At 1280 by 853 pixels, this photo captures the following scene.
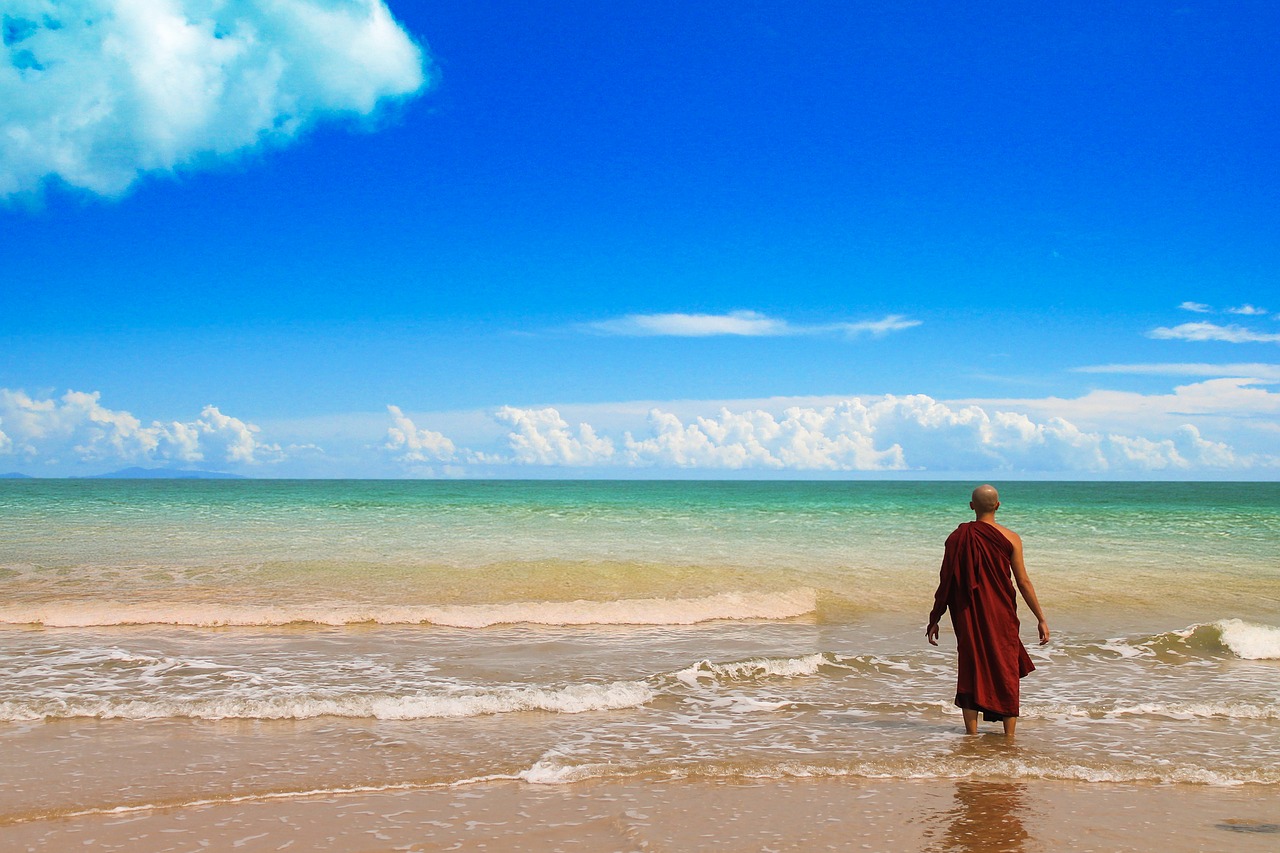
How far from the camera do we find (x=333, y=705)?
22.1ft

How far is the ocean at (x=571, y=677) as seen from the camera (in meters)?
5.40

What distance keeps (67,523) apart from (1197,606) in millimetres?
33530

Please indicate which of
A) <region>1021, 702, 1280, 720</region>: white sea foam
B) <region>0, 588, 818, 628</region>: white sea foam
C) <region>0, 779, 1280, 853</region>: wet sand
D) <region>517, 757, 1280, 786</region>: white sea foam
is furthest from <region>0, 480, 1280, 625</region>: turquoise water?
<region>0, 779, 1280, 853</region>: wet sand

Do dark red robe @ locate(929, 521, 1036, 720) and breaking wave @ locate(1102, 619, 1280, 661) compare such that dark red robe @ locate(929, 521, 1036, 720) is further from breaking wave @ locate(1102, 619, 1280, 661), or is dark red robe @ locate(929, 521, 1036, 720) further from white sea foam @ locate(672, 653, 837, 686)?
breaking wave @ locate(1102, 619, 1280, 661)

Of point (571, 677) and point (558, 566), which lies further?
point (558, 566)

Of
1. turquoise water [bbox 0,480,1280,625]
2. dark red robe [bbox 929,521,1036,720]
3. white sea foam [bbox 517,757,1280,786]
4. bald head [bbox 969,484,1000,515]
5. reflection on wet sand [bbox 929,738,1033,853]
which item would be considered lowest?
turquoise water [bbox 0,480,1280,625]

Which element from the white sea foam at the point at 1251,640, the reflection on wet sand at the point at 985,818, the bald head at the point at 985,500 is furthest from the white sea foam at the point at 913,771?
the white sea foam at the point at 1251,640

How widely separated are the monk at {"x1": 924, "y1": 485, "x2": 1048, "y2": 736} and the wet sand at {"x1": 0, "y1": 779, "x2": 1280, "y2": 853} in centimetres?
86

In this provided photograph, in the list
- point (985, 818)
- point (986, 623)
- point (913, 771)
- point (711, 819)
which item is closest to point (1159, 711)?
point (986, 623)

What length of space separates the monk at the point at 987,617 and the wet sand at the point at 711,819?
0.86 meters

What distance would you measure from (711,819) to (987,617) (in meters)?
2.70

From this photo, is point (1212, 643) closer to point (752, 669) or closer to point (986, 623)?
point (986, 623)

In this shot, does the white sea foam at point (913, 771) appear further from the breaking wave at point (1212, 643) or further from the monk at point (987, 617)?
the breaking wave at point (1212, 643)

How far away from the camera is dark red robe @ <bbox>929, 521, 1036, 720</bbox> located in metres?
5.97
